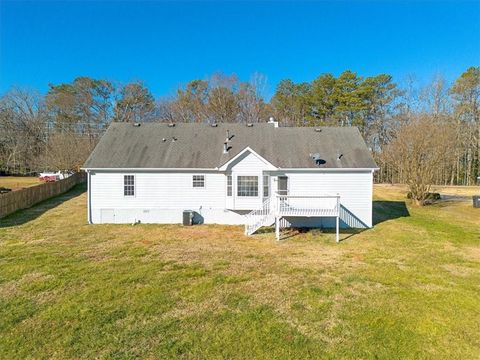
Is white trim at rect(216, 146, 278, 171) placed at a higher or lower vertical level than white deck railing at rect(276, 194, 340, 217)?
higher

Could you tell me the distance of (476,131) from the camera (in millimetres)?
37594

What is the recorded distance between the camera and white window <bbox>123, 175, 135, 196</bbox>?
14594mm

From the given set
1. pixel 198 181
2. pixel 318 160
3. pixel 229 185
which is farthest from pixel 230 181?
pixel 318 160

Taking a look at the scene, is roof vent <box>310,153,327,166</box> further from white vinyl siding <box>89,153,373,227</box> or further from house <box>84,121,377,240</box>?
white vinyl siding <box>89,153,373,227</box>

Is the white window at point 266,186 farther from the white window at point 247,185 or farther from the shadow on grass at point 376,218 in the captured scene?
the shadow on grass at point 376,218

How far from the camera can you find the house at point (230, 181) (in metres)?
13.9

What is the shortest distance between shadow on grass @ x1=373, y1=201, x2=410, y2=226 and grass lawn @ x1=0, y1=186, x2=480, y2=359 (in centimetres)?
419

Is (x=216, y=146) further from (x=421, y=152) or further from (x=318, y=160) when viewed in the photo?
(x=421, y=152)

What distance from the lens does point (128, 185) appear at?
48.0 ft

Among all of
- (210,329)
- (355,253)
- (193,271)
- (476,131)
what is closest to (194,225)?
(193,271)

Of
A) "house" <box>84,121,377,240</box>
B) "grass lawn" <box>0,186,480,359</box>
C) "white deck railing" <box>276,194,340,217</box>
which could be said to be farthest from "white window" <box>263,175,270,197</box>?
"grass lawn" <box>0,186,480,359</box>

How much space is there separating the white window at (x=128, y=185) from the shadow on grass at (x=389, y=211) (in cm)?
1297

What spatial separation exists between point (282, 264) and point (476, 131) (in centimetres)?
4283

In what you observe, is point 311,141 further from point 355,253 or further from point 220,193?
point 355,253
